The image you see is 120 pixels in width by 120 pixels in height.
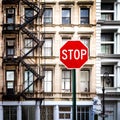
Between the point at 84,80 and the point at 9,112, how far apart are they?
20.6ft

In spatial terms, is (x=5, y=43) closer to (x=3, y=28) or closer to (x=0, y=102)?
(x=3, y=28)

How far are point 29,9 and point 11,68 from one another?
4826 millimetres

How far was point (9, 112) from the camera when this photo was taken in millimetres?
29328

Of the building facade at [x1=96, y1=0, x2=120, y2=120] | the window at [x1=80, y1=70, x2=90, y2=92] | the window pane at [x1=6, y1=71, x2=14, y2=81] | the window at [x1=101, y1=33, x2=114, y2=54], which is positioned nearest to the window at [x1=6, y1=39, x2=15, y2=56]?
the window pane at [x1=6, y1=71, x2=14, y2=81]

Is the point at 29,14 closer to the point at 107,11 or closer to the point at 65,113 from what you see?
the point at 107,11

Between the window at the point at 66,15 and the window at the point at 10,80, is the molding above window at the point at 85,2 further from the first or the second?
the window at the point at 10,80

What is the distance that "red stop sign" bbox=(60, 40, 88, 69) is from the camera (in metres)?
4.50

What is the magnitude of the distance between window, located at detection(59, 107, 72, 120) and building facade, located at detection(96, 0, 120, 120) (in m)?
2.70

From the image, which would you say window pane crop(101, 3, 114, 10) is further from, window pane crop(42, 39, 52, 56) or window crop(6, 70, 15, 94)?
window crop(6, 70, 15, 94)

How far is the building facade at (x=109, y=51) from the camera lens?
29.2m

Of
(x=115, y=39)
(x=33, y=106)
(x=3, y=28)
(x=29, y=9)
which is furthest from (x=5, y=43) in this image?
(x=115, y=39)

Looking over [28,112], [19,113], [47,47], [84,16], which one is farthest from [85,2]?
[19,113]

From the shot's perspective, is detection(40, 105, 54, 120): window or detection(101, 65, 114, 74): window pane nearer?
detection(40, 105, 54, 120): window

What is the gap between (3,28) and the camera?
29203mm
